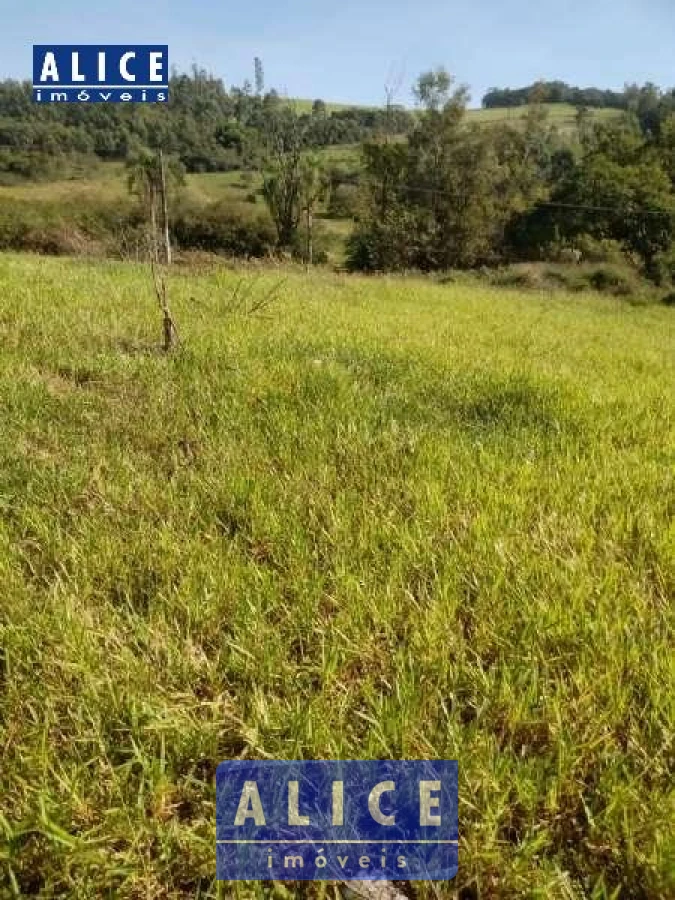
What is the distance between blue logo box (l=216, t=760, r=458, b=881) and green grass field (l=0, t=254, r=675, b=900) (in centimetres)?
4

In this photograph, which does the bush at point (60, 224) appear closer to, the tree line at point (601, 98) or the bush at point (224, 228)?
the bush at point (224, 228)

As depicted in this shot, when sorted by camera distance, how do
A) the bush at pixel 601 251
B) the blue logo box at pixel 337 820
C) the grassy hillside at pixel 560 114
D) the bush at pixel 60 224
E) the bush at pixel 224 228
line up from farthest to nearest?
the grassy hillside at pixel 560 114 < the bush at pixel 224 228 < the bush at pixel 60 224 < the bush at pixel 601 251 < the blue logo box at pixel 337 820

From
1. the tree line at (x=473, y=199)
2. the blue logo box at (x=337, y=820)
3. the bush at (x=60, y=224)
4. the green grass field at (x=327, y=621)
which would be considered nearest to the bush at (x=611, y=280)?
the tree line at (x=473, y=199)

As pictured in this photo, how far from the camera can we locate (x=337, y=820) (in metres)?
1.34

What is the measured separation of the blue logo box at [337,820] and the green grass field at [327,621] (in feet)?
0.12

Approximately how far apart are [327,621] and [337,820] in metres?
0.68

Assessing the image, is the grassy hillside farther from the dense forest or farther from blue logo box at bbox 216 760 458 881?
blue logo box at bbox 216 760 458 881

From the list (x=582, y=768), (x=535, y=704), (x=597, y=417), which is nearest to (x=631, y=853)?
(x=582, y=768)

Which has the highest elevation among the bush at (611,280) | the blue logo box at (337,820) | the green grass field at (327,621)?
the bush at (611,280)

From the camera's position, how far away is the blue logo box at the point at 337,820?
127 centimetres

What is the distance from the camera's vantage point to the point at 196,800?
1409 millimetres

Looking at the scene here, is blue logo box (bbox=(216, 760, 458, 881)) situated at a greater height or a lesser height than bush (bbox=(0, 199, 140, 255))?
lesser

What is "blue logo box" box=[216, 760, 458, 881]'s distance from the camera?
1.27 metres

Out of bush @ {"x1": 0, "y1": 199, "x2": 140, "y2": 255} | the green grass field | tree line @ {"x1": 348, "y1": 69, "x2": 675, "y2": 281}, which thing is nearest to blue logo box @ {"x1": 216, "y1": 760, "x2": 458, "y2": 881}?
the green grass field
